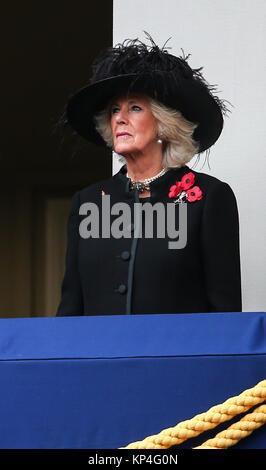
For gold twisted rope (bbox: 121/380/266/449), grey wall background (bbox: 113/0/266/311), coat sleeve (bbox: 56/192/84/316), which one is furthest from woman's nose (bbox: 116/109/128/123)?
gold twisted rope (bbox: 121/380/266/449)

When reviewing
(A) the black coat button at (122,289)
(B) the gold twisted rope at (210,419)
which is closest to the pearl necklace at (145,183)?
(A) the black coat button at (122,289)

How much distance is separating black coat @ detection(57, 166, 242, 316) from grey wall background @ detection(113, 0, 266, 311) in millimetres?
536

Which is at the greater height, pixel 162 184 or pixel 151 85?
pixel 151 85

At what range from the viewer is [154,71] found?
1.88 metres

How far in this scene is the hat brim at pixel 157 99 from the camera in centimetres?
189

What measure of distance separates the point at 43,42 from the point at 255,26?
2.13m

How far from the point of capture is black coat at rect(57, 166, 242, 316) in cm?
184

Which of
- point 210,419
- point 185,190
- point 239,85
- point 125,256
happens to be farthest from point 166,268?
point 239,85

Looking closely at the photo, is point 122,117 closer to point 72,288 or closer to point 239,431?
point 72,288

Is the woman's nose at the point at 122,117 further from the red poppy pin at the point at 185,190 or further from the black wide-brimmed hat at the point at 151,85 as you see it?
the red poppy pin at the point at 185,190

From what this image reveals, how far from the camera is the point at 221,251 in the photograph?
1.85m

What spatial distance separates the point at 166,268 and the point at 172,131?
29 centimetres

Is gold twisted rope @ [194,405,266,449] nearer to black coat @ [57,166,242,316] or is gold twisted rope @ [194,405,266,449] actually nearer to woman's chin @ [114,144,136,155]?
black coat @ [57,166,242,316]

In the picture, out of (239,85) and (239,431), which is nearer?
(239,431)
